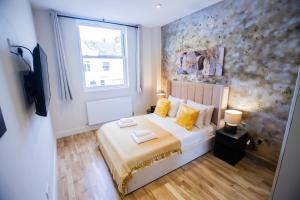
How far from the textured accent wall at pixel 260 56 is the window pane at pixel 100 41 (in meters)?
2.05

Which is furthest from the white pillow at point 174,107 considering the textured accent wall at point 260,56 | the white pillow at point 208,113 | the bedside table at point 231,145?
the bedside table at point 231,145

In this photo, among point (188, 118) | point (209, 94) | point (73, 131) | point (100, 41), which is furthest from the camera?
point (100, 41)

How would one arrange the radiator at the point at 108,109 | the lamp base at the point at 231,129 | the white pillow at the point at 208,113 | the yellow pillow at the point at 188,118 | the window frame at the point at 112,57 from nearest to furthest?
the lamp base at the point at 231,129 < the yellow pillow at the point at 188,118 < the white pillow at the point at 208,113 < the window frame at the point at 112,57 < the radiator at the point at 108,109

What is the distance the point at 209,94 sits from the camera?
2.76 meters

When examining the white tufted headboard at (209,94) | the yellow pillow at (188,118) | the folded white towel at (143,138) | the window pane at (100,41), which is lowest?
the folded white towel at (143,138)

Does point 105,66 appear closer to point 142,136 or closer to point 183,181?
point 142,136

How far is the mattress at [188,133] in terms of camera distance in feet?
7.35

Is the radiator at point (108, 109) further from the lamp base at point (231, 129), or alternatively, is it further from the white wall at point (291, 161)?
the white wall at point (291, 161)

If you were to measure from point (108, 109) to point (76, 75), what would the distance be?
42.5 inches

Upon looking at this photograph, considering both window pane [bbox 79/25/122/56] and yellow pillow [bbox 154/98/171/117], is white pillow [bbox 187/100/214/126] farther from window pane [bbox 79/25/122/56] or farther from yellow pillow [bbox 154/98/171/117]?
window pane [bbox 79/25/122/56]

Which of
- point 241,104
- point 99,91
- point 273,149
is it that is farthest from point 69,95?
point 273,149

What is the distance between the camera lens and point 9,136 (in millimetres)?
732

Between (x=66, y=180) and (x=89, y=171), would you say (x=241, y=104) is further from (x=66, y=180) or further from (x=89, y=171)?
(x=66, y=180)

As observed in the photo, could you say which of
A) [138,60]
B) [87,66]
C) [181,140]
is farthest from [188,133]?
[87,66]
